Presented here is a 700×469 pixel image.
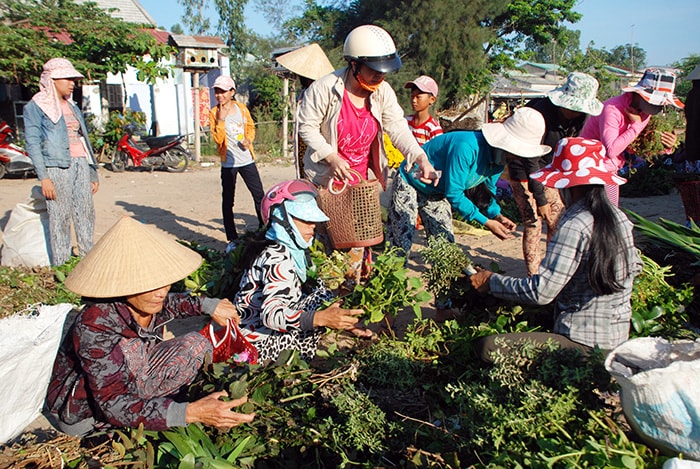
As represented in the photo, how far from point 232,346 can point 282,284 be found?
1.37 ft

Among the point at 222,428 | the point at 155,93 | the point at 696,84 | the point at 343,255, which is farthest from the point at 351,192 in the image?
the point at 155,93

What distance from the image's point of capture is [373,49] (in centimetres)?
340

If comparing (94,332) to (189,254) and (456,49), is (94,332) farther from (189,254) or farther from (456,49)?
(456,49)

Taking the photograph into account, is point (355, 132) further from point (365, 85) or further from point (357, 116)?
point (365, 85)

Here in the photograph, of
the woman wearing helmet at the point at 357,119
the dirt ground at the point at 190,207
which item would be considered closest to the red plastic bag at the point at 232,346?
the woman wearing helmet at the point at 357,119

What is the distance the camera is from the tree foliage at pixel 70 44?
11219 millimetres

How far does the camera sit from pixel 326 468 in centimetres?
236

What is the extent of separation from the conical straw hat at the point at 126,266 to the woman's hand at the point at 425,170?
188 centimetres

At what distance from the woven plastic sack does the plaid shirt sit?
1188 millimetres

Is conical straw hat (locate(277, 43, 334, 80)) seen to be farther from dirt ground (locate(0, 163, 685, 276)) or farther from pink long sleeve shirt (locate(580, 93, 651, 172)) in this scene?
pink long sleeve shirt (locate(580, 93, 651, 172))

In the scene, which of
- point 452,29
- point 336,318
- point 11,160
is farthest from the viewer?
point 452,29

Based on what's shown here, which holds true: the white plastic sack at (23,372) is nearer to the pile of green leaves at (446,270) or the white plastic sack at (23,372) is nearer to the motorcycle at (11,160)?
the pile of green leaves at (446,270)

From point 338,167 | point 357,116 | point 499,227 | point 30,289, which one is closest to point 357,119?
point 357,116

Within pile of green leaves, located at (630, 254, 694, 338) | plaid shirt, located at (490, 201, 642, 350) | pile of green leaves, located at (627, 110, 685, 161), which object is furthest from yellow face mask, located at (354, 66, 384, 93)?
pile of green leaves, located at (627, 110, 685, 161)
